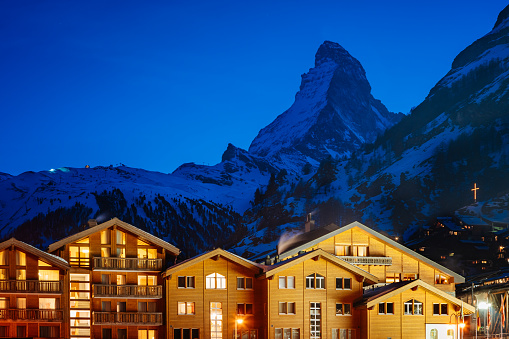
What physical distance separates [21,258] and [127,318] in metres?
10.9

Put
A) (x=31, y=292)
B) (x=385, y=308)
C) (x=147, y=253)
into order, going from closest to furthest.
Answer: (x=385, y=308)
(x=31, y=292)
(x=147, y=253)

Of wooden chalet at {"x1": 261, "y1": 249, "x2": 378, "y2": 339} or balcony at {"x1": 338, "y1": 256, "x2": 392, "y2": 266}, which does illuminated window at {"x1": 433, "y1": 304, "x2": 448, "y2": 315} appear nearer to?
wooden chalet at {"x1": 261, "y1": 249, "x2": 378, "y2": 339}

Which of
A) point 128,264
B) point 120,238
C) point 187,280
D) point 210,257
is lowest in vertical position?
point 187,280

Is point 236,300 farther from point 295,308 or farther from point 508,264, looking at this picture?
point 508,264

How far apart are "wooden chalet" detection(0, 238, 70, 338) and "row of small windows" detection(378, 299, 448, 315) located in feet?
91.5

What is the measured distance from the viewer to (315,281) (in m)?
67.4

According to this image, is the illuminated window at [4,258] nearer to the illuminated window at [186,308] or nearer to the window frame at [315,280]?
the illuminated window at [186,308]

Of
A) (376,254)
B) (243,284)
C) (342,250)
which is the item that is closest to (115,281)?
(243,284)

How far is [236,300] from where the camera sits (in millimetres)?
68312

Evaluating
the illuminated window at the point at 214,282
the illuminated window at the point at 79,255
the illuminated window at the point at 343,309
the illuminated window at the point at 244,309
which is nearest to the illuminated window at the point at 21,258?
the illuminated window at the point at 79,255

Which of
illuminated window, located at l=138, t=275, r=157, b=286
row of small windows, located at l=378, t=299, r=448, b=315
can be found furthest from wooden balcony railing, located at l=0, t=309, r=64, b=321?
row of small windows, located at l=378, t=299, r=448, b=315

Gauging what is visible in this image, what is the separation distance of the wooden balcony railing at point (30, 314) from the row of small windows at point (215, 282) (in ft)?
37.0

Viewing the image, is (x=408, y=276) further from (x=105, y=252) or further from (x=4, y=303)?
(x=4, y=303)

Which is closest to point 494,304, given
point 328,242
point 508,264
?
point 328,242
